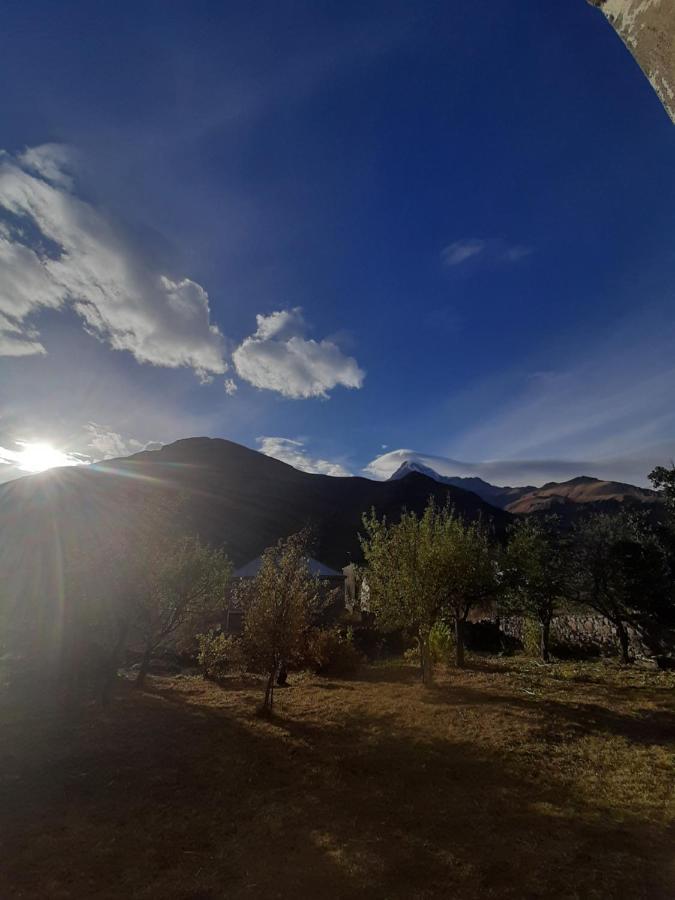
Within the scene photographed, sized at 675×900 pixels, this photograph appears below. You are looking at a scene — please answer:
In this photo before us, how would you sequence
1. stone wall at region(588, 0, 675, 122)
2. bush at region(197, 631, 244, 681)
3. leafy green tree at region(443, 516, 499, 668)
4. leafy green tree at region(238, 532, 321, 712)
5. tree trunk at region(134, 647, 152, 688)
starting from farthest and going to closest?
leafy green tree at region(443, 516, 499, 668) < tree trunk at region(134, 647, 152, 688) < bush at region(197, 631, 244, 681) < leafy green tree at region(238, 532, 321, 712) < stone wall at region(588, 0, 675, 122)

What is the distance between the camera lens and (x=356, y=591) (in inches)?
1736

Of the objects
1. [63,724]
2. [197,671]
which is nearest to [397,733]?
[63,724]

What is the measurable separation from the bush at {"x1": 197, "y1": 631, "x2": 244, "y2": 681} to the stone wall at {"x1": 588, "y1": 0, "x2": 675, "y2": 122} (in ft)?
45.6

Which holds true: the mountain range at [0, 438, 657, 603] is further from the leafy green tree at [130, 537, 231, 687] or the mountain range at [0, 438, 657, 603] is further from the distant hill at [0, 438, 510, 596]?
the leafy green tree at [130, 537, 231, 687]

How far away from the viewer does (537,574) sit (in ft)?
71.5

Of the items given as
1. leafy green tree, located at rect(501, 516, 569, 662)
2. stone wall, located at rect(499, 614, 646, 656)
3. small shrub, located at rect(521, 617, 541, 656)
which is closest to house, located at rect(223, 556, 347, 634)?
leafy green tree, located at rect(501, 516, 569, 662)

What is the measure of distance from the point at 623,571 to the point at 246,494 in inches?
4123

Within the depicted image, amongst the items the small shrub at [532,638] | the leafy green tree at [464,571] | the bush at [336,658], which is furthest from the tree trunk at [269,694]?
the small shrub at [532,638]

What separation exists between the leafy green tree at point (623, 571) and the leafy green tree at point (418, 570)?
878cm

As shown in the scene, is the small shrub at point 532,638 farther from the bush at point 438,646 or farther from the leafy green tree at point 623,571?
the bush at point 438,646

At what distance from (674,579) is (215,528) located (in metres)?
88.9

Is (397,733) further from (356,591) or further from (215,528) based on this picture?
(215,528)

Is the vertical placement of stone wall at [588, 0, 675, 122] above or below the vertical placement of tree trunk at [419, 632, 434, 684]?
above

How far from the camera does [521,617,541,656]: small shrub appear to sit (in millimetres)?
25284
